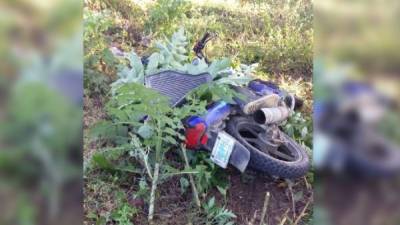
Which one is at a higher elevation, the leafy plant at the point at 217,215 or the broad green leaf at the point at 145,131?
the broad green leaf at the point at 145,131

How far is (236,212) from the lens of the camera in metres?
1.89

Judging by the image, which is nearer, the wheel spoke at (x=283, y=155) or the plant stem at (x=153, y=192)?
the plant stem at (x=153, y=192)

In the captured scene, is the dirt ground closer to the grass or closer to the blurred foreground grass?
the grass

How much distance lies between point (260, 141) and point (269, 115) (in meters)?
0.11

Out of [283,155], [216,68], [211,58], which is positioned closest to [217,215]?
[283,155]

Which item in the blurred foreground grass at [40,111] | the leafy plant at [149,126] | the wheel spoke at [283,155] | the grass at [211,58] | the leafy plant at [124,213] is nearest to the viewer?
the blurred foreground grass at [40,111]

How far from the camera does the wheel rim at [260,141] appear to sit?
196 centimetres

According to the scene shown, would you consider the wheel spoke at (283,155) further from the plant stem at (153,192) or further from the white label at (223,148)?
the plant stem at (153,192)

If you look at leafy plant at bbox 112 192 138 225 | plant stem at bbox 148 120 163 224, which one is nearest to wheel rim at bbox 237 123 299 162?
plant stem at bbox 148 120 163 224

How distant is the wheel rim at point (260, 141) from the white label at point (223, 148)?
0.09 metres

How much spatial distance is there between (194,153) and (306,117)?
0.52 meters

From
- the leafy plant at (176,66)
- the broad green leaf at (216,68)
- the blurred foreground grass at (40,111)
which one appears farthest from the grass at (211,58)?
the blurred foreground grass at (40,111)

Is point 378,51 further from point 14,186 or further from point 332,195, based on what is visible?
point 14,186

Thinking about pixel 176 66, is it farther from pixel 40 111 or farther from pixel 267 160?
pixel 40 111
